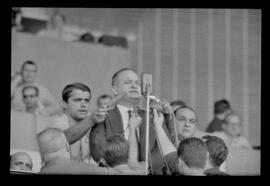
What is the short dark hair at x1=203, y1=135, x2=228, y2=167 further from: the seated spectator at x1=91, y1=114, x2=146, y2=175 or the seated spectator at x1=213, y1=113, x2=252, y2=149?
the seated spectator at x1=91, y1=114, x2=146, y2=175

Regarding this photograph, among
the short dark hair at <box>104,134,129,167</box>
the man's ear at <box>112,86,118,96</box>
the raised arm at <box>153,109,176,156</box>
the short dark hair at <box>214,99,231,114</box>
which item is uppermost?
the man's ear at <box>112,86,118,96</box>

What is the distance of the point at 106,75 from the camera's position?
4934 mm

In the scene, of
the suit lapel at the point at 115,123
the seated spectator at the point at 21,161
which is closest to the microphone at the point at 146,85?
the suit lapel at the point at 115,123

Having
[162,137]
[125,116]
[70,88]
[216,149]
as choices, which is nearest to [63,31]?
[70,88]

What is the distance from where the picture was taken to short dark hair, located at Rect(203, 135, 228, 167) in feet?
16.0

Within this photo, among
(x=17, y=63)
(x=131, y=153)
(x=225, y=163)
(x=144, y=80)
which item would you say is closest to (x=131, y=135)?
(x=131, y=153)

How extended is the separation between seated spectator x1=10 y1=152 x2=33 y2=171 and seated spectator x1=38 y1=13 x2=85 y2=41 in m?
1.02

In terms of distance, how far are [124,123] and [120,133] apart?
93 millimetres

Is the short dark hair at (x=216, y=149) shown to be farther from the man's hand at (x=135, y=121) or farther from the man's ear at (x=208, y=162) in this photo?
the man's hand at (x=135, y=121)

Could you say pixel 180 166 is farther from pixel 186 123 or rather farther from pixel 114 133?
pixel 114 133

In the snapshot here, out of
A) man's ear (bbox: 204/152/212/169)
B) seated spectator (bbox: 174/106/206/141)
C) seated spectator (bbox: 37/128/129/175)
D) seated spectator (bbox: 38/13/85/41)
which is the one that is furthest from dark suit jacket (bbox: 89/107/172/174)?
seated spectator (bbox: 38/13/85/41)

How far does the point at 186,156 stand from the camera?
486cm

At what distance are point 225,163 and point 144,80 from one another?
97cm

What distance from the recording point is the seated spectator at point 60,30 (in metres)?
4.95
